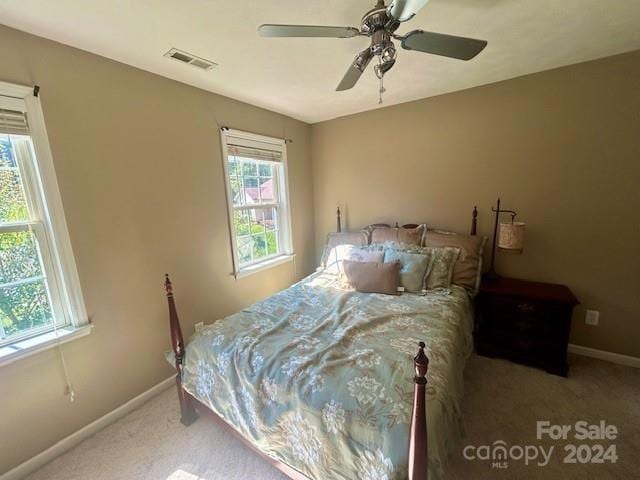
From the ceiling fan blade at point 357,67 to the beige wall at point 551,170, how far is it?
4.87 feet

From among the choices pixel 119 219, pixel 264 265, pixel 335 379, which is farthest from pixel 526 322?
pixel 119 219

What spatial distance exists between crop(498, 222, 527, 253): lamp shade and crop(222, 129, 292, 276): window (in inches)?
88.8

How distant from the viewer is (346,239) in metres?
3.06

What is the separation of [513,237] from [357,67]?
1.85 metres

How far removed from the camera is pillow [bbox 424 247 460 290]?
2.31 metres

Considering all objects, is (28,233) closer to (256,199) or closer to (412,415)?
(256,199)

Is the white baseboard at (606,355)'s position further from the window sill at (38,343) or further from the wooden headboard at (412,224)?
the window sill at (38,343)

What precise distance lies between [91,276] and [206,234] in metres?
0.88

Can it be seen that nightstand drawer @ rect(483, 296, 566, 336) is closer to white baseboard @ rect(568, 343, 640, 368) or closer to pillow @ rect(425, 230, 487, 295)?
pillow @ rect(425, 230, 487, 295)

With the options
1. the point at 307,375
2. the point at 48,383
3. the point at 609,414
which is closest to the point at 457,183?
the point at 609,414

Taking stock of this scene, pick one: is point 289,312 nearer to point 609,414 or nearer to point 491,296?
point 491,296

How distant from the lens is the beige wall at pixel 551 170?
207 centimetres

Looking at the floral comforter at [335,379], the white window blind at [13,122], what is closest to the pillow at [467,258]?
the floral comforter at [335,379]

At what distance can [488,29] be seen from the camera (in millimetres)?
1601
